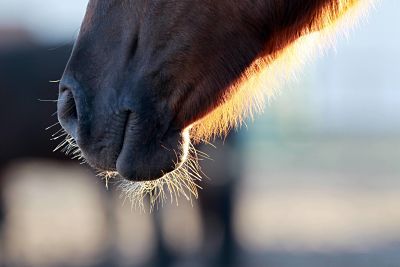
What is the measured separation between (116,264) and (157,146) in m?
8.60

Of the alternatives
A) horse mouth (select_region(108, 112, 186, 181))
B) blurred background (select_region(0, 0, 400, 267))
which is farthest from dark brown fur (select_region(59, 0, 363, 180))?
blurred background (select_region(0, 0, 400, 267))

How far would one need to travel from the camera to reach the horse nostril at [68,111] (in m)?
2.52

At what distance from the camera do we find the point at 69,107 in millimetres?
2529

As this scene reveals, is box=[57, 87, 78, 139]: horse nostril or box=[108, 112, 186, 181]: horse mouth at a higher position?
box=[57, 87, 78, 139]: horse nostril

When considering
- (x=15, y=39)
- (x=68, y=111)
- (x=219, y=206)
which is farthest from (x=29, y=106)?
(x=68, y=111)

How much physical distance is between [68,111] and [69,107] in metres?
0.01

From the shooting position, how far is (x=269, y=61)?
2770 millimetres

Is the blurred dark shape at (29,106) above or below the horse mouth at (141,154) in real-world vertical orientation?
above

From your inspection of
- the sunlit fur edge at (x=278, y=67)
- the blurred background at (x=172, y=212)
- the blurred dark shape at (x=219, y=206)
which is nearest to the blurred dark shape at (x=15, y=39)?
the blurred background at (x=172, y=212)

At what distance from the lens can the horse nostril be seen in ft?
8.28

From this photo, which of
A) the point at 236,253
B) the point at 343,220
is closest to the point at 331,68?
Result: the point at 343,220

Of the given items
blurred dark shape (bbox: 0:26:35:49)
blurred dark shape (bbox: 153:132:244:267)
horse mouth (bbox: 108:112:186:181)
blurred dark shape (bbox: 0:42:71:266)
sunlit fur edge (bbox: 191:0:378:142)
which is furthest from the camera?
blurred dark shape (bbox: 0:26:35:49)

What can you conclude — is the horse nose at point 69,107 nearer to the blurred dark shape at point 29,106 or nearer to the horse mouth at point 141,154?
the horse mouth at point 141,154

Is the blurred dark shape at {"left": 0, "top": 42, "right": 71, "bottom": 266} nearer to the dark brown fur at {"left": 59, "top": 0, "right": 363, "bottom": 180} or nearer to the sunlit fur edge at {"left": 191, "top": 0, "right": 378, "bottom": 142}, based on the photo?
the sunlit fur edge at {"left": 191, "top": 0, "right": 378, "bottom": 142}
